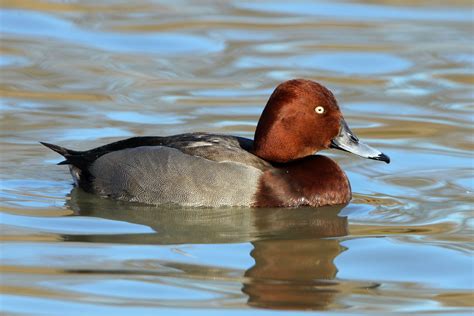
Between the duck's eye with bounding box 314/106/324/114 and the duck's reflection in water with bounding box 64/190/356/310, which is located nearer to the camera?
the duck's reflection in water with bounding box 64/190/356/310

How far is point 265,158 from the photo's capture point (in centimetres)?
891

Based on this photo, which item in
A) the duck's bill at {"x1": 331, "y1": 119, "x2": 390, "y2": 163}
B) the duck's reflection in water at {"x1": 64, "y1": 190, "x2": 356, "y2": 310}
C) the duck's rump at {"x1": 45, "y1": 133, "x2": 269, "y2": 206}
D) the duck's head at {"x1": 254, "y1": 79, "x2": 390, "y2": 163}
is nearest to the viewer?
the duck's reflection in water at {"x1": 64, "y1": 190, "x2": 356, "y2": 310}

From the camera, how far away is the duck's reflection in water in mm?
6699

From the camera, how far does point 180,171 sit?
8.70 m

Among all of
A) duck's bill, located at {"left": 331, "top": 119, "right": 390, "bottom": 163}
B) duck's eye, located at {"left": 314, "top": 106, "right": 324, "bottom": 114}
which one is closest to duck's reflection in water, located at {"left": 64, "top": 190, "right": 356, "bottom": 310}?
duck's bill, located at {"left": 331, "top": 119, "right": 390, "bottom": 163}

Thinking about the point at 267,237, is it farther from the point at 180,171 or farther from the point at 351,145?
the point at 351,145

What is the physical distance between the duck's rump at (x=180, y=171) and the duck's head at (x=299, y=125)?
0.70 feet

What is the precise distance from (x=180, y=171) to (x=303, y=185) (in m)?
0.90

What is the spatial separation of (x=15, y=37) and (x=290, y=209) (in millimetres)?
6655

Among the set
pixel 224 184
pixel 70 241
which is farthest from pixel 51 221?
pixel 224 184

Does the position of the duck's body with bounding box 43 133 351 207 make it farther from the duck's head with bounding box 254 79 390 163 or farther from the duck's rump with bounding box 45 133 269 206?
the duck's head with bounding box 254 79 390 163

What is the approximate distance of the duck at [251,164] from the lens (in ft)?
28.3

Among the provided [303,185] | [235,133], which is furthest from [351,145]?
[235,133]

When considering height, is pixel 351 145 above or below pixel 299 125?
below
